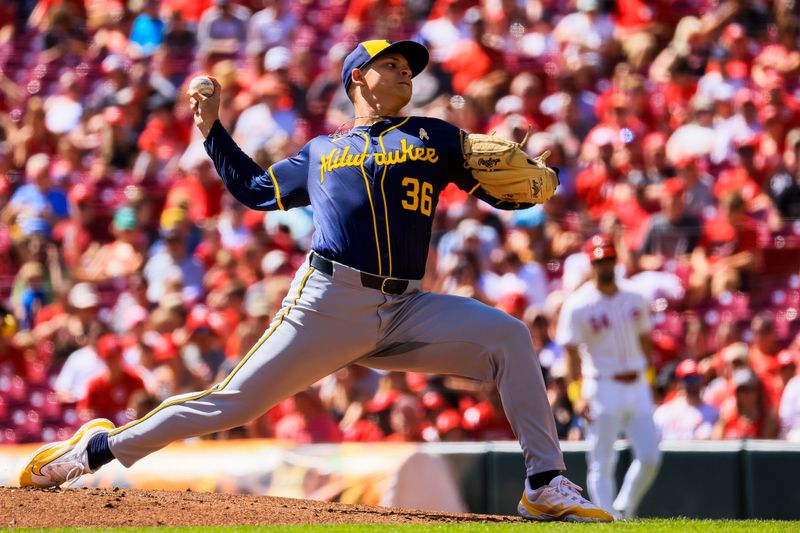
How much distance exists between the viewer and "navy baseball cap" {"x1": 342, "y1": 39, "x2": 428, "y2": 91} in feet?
16.0

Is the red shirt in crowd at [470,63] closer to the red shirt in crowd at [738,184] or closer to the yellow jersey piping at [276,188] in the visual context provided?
the red shirt in crowd at [738,184]

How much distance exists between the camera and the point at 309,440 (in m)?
8.65

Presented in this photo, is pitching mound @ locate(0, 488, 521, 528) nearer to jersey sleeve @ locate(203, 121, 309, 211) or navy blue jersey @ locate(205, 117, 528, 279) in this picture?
navy blue jersey @ locate(205, 117, 528, 279)

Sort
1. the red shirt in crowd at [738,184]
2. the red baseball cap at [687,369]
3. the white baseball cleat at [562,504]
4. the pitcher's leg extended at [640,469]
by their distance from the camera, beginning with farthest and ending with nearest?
the red shirt in crowd at [738,184] < the red baseball cap at [687,369] < the pitcher's leg extended at [640,469] < the white baseball cleat at [562,504]

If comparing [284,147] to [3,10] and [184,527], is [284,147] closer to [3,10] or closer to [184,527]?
[3,10]

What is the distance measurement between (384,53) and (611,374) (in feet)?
12.2

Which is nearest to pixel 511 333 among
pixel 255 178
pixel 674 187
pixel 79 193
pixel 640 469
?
pixel 255 178

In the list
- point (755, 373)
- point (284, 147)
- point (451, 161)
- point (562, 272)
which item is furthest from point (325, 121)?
point (451, 161)

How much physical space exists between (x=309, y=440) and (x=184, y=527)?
405cm

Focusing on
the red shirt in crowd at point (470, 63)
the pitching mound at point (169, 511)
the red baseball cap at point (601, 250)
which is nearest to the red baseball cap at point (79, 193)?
the red shirt in crowd at point (470, 63)

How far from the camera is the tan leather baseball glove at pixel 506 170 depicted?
4.73 metres

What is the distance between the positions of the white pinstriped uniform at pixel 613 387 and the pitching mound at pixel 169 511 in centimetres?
262

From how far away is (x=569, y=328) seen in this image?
8.15 m

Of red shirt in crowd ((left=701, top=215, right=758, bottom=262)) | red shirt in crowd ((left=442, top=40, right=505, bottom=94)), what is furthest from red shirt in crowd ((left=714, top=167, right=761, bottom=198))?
red shirt in crowd ((left=442, top=40, right=505, bottom=94))
